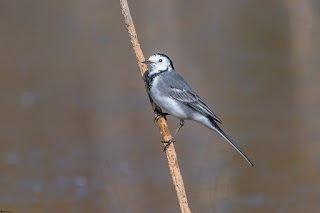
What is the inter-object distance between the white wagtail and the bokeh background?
221cm

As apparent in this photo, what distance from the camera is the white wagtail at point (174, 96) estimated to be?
6.64 m

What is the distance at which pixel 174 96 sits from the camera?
6.74 meters

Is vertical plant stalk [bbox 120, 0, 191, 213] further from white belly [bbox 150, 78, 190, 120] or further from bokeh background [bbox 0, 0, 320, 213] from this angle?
bokeh background [bbox 0, 0, 320, 213]

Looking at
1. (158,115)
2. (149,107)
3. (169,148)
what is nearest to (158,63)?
(158,115)

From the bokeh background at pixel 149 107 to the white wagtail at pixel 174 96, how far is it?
221 cm

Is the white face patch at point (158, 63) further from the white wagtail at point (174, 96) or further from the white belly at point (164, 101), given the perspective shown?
the white belly at point (164, 101)

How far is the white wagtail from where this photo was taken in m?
6.64

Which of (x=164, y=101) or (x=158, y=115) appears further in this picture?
(x=164, y=101)

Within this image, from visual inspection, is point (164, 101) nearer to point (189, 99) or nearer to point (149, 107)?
point (189, 99)

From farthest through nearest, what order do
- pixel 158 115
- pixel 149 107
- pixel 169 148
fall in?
pixel 149 107 → pixel 158 115 → pixel 169 148

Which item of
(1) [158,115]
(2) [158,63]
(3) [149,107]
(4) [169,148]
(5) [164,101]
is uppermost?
(3) [149,107]

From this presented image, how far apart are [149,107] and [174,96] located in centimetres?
540

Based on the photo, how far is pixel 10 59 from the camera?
49.5ft

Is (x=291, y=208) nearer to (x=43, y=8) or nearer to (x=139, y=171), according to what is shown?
(x=139, y=171)
